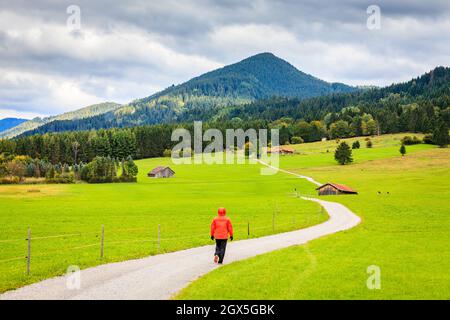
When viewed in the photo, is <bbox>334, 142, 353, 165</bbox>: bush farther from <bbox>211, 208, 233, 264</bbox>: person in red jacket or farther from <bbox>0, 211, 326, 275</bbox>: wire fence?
<bbox>211, 208, 233, 264</bbox>: person in red jacket

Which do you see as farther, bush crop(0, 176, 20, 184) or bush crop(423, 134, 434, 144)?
bush crop(423, 134, 434, 144)

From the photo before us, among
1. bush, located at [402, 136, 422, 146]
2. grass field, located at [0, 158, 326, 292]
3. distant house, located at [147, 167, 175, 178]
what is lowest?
grass field, located at [0, 158, 326, 292]

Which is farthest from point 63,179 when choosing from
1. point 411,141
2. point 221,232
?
point 411,141

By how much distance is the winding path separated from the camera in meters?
18.0

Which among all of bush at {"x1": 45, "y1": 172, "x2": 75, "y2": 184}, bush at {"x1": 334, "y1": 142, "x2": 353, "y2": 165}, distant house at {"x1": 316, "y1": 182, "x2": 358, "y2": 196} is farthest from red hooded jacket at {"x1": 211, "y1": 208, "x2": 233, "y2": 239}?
bush at {"x1": 334, "y1": 142, "x2": 353, "y2": 165}

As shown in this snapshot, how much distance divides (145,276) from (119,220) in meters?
38.8

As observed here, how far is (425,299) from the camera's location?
17.5m

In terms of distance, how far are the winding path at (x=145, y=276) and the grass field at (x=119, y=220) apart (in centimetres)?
151

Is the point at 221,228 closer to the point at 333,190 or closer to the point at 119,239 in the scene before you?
the point at 119,239

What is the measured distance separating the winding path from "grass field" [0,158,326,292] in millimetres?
1511

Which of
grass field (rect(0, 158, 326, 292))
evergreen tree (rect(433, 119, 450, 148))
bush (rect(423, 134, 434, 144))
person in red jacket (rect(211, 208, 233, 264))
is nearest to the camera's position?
person in red jacket (rect(211, 208, 233, 264))

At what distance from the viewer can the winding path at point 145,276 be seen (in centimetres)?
1797

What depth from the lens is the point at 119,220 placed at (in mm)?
58719

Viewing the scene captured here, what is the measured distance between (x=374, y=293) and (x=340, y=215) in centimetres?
4144
